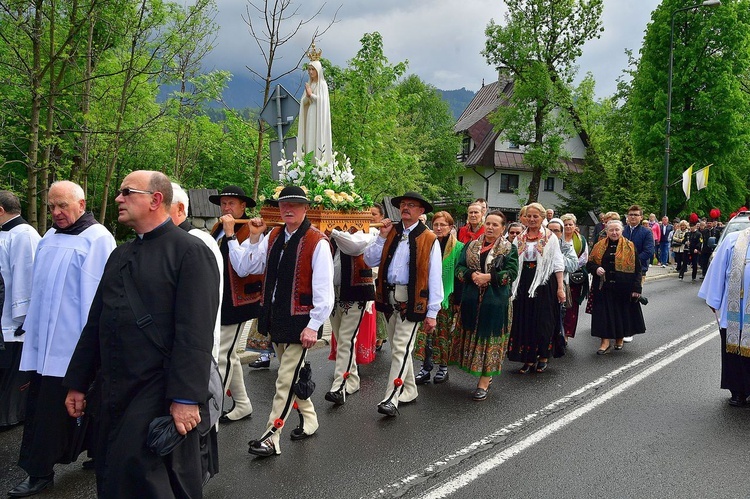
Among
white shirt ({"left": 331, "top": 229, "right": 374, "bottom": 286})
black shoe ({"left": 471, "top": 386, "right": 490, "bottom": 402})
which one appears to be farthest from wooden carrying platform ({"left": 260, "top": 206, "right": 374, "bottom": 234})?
black shoe ({"left": 471, "top": 386, "right": 490, "bottom": 402})

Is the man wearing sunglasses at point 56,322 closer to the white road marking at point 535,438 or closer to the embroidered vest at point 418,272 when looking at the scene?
the white road marking at point 535,438

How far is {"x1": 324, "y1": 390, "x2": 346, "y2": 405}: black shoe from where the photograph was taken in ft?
21.0

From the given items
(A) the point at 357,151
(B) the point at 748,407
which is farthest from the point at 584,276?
(A) the point at 357,151

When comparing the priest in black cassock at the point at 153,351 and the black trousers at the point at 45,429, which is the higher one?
the priest in black cassock at the point at 153,351

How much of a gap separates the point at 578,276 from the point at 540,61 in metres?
26.6

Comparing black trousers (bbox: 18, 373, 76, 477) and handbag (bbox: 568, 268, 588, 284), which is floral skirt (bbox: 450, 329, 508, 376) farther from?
black trousers (bbox: 18, 373, 76, 477)

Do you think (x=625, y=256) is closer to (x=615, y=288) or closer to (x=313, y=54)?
(x=615, y=288)

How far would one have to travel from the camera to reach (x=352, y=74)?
68.2 ft

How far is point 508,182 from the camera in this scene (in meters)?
47.9

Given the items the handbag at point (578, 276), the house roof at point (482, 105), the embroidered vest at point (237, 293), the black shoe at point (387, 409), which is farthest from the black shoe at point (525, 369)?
the house roof at point (482, 105)

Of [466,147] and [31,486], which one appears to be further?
[466,147]

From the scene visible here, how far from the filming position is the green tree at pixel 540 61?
32750mm

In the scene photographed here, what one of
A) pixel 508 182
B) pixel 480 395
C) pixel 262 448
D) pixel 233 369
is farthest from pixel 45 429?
pixel 508 182

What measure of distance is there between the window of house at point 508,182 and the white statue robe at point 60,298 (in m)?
45.0
